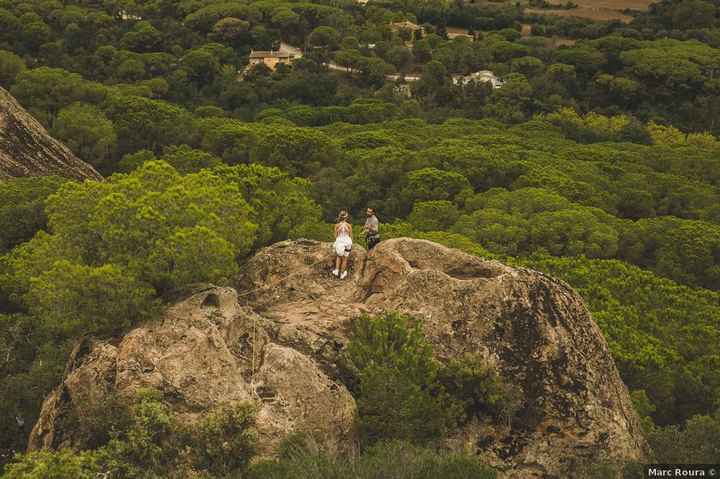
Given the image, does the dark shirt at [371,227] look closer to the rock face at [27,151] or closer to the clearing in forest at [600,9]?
the rock face at [27,151]

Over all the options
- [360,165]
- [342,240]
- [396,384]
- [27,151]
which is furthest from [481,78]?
[396,384]

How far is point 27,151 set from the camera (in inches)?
1617

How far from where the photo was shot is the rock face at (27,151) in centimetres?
3994

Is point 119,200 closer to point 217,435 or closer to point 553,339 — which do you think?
point 217,435

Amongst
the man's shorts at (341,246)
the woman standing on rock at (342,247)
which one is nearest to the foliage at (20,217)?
the woman standing on rock at (342,247)

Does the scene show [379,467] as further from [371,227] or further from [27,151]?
[27,151]

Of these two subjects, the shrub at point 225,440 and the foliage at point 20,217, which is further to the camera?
the foliage at point 20,217

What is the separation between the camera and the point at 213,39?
A: 336 ft

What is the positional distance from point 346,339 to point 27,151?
94.4 feet

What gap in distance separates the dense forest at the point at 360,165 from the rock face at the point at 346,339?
1.01m

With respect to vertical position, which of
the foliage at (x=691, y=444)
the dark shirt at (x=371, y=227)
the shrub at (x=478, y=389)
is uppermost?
the dark shirt at (x=371, y=227)

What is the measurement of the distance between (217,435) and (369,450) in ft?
11.7

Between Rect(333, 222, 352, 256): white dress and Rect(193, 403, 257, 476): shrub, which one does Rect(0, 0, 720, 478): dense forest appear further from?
Rect(333, 222, 352, 256): white dress

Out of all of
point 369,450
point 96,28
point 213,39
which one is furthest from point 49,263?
point 213,39
